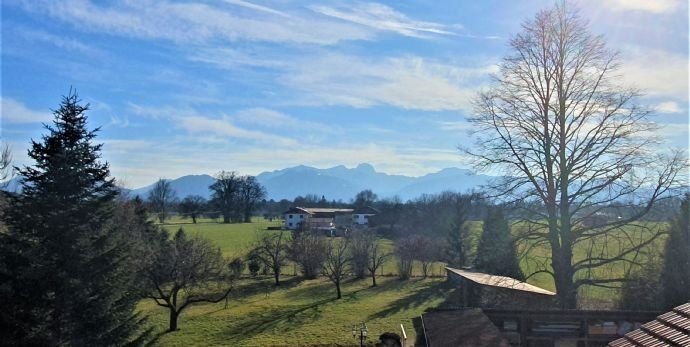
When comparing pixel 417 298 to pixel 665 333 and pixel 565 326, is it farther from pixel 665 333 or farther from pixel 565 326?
pixel 665 333

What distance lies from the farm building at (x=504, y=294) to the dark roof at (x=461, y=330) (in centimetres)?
282

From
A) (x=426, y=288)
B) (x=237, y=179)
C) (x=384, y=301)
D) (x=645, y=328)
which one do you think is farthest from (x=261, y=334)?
(x=237, y=179)

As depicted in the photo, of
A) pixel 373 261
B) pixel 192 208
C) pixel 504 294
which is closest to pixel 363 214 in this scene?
pixel 192 208

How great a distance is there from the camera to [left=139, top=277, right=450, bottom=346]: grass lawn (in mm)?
24344

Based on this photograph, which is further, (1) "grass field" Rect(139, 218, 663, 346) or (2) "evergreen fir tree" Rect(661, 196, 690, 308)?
(1) "grass field" Rect(139, 218, 663, 346)

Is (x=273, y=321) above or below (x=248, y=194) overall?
below

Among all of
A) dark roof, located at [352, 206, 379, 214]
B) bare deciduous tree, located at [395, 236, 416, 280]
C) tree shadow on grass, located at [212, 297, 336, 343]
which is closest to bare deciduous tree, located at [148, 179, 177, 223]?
dark roof, located at [352, 206, 379, 214]

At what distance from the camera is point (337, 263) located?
3869 cm

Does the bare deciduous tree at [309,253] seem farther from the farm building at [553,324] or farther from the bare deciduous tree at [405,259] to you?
the farm building at [553,324]

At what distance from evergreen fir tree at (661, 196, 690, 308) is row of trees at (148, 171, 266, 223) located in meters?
72.1

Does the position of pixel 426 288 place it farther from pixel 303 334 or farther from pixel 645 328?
pixel 645 328

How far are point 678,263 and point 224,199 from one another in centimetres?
7618

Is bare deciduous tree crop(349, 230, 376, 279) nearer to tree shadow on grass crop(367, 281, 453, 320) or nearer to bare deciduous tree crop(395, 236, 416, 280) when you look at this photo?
bare deciduous tree crop(395, 236, 416, 280)

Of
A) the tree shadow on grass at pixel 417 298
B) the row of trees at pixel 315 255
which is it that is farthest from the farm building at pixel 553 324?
the row of trees at pixel 315 255
